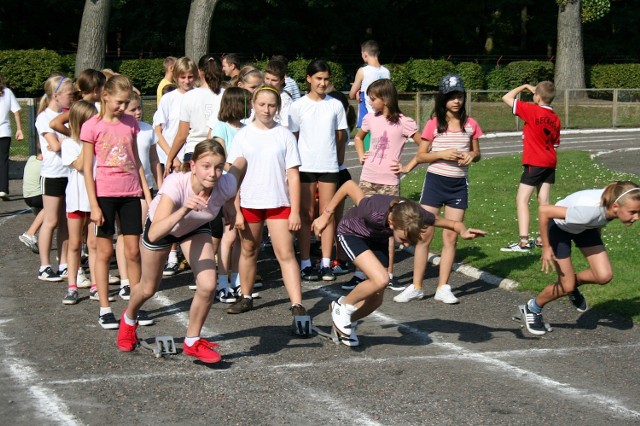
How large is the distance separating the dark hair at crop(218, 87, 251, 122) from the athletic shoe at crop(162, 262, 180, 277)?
88.0 inches

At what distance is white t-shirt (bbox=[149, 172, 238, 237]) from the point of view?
748cm

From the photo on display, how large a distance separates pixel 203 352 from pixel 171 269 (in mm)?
3877

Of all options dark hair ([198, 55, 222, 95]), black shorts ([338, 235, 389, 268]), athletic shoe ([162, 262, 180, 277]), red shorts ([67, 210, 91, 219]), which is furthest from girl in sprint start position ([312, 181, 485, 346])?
athletic shoe ([162, 262, 180, 277])

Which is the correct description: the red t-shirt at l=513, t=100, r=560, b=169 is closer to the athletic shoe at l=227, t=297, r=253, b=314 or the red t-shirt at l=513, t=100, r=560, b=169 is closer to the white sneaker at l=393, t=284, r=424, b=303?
the white sneaker at l=393, t=284, r=424, b=303

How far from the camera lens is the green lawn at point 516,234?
1024 centimetres

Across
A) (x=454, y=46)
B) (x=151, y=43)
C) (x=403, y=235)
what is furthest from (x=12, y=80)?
(x=403, y=235)

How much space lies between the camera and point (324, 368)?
303 inches

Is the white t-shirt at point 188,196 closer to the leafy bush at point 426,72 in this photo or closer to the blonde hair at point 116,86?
the blonde hair at point 116,86

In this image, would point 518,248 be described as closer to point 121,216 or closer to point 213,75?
point 213,75

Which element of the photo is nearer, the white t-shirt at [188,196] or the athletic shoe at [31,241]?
the white t-shirt at [188,196]

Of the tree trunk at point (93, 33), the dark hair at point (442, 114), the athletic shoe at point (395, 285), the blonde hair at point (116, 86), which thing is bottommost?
the athletic shoe at point (395, 285)

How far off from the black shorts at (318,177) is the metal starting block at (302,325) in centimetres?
276

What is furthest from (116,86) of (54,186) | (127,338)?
(54,186)

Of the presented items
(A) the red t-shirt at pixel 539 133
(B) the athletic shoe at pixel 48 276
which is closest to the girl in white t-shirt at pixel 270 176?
(B) the athletic shoe at pixel 48 276
